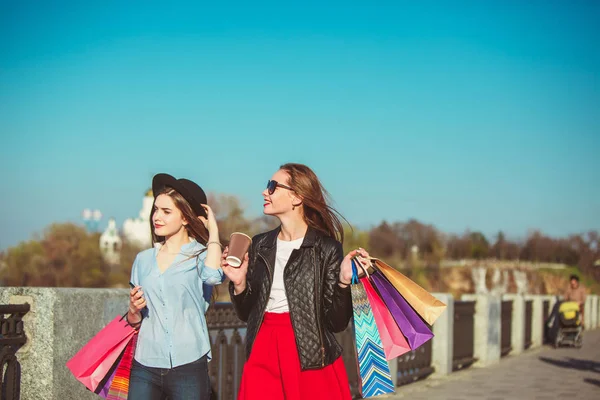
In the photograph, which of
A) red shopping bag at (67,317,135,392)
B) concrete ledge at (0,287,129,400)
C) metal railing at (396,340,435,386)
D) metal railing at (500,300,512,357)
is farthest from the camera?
metal railing at (500,300,512,357)

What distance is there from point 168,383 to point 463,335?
35.9 feet

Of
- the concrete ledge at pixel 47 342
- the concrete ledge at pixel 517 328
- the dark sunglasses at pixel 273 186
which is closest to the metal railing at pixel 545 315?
the concrete ledge at pixel 517 328

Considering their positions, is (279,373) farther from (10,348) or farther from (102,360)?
(10,348)

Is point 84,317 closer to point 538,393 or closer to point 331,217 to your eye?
point 331,217

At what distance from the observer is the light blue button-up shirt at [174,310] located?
438 centimetres

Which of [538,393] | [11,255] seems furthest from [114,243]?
[538,393]

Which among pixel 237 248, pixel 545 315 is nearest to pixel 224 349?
pixel 237 248

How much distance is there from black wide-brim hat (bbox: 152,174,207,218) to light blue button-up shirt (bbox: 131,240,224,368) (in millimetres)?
256

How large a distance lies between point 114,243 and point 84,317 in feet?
417

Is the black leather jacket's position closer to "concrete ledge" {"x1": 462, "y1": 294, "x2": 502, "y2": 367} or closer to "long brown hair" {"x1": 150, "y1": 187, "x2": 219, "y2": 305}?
"long brown hair" {"x1": 150, "y1": 187, "x2": 219, "y2": 305}

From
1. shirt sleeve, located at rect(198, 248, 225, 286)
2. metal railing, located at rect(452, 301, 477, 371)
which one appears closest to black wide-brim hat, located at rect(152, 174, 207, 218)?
shirt sleeve, located at rect(198, 248, 225, 286)

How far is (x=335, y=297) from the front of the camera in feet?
15.4

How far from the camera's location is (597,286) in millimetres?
62094

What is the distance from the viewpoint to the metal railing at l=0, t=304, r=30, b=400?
525 cm
